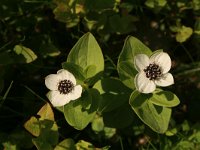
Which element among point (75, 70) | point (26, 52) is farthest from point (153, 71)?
point (26, 52)

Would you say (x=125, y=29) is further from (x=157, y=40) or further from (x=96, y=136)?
(x=96, y=136)

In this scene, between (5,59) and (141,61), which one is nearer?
(141,61)

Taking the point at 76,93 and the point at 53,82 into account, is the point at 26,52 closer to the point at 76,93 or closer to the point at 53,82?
the point at 53,82

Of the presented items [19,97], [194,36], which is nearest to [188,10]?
[194,36]

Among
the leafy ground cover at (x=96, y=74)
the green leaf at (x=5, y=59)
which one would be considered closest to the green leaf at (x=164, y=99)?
the leafy ground cover at (x=96, y=74)

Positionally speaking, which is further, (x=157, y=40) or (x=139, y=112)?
(x=157, y=40)
